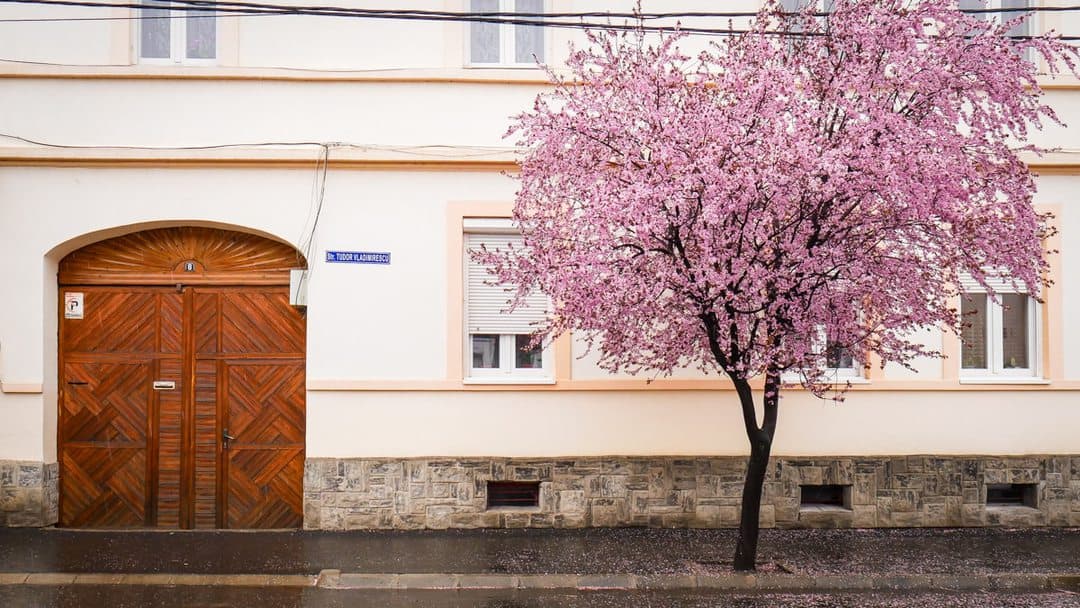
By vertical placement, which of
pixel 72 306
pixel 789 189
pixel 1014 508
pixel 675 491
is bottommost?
pixel 1014 508

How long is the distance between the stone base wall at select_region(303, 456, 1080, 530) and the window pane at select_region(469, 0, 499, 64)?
4.26 metres

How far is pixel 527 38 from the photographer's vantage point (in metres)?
10.1

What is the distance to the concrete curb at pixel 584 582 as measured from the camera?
25.5ft

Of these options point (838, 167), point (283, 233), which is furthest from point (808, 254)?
point (283, 233)

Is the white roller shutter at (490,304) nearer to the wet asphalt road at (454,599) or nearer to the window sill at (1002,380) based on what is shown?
the wet asphalt road at (454,599)

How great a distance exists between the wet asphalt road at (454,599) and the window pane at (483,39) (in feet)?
18.2

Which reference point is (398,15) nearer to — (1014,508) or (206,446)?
(206,446)

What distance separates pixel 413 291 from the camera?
9.75m

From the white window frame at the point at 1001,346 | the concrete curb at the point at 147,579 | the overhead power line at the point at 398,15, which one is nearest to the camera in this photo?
the concrete curb at the point at 147,579

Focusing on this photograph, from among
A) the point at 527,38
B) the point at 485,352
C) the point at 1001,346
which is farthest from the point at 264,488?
the point at 1001,346

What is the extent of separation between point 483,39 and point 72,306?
17.0 ft

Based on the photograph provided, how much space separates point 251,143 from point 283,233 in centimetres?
98

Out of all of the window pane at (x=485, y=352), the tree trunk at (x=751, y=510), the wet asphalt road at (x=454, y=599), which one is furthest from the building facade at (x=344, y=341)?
the wet asphalt road at (x=454, y=599)

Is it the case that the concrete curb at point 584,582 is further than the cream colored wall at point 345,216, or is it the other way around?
the cream colored wall at point 345,216
